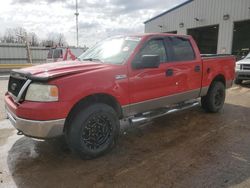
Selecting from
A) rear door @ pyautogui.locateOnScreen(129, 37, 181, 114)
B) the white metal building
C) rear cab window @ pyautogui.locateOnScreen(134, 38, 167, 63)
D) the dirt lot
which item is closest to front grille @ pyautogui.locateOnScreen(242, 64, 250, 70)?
the dirt lot

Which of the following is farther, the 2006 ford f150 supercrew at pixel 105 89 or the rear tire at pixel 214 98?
the rear tire at pixel 214 98

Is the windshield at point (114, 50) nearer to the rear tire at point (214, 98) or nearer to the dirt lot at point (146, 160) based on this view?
the dirt lot at point (146, 160)

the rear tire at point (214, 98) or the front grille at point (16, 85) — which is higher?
the front grille at point (16, 85)

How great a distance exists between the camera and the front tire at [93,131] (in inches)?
140

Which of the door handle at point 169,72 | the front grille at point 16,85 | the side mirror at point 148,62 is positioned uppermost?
the side mirror at point 148,62

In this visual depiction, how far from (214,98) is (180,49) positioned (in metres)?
1.75

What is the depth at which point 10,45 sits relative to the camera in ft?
70.5

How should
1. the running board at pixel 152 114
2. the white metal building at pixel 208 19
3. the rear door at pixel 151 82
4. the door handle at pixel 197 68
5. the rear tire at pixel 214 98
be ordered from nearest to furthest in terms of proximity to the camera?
the rear door at pixel 151 82
the running board at pixel 152 114
the door handle at pixel 197 68
the rear tire at pixel 214 98
the white metal building at pixel 208 19

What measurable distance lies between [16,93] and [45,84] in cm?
75

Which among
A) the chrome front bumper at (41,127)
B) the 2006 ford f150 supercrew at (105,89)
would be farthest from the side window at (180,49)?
the chrome front bumper at (41,127)

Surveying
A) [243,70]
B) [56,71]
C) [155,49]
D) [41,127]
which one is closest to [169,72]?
[155,49]

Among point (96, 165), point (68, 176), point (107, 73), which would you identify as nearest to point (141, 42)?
point (107, 73)

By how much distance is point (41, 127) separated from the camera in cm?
329

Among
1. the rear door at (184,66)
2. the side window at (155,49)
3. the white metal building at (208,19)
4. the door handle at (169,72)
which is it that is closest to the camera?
the side window at (155,49)
